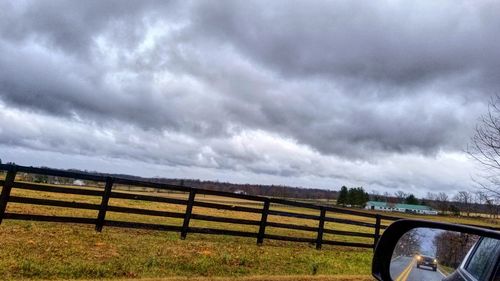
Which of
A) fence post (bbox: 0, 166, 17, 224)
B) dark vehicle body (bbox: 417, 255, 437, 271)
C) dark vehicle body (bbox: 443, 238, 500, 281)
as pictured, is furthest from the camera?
fence post (bbox: 0, 166, 17, 224)

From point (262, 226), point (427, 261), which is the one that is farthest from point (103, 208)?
point (427, 261)

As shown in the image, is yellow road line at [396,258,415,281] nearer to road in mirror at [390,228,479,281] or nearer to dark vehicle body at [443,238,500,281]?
road in mirror at [390,228,479,281]

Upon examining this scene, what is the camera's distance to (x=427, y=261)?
232 cm

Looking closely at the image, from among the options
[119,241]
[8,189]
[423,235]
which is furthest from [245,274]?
[423,235]

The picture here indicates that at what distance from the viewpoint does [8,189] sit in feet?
34.2

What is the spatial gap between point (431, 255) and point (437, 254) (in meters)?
0.03

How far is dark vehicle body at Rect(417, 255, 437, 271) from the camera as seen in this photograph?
2283 mm

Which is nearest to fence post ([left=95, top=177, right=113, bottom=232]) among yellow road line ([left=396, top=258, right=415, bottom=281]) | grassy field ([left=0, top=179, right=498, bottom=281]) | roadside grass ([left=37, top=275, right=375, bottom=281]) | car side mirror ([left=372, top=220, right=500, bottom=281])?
grassy field ([left=0, top=179, right=498, bottom=281])

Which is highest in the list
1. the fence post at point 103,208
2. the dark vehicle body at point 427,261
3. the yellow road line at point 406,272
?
the dark vehicle body at point 427,261

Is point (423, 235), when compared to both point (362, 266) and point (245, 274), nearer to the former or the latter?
point (245, 274)

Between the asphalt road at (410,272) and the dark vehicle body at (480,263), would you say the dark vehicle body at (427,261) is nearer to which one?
the asphalt road at (410,272)

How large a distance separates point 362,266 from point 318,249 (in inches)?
90.1

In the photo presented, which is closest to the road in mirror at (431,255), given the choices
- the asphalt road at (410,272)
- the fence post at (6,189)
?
the asphalt road at (410,272)

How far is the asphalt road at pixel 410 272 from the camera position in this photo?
90.6 inches
